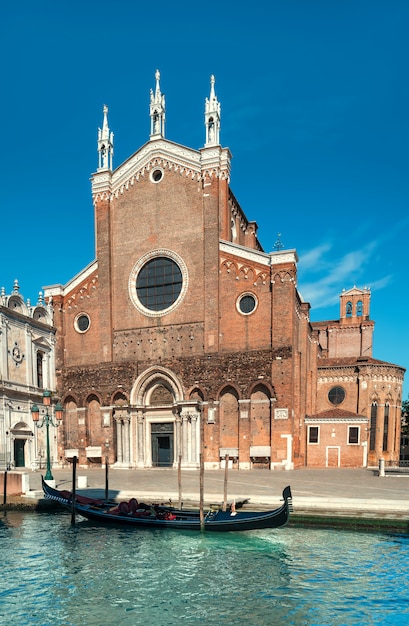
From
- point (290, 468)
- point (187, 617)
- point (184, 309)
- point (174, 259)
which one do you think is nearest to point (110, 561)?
point (187, 617)

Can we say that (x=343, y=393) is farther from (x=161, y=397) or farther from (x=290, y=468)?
(x=161, y=397)

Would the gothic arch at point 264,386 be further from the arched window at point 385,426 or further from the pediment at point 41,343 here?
the pediment at point 41,343

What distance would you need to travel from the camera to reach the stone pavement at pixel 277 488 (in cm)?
1420

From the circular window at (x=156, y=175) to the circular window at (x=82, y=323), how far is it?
31.4 feet

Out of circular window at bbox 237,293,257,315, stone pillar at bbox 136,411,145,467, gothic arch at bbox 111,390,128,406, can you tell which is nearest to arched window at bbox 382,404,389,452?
circular window at bbox 237,293,257,315

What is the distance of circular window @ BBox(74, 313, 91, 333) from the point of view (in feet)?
95.2

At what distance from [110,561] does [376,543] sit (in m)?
7.18

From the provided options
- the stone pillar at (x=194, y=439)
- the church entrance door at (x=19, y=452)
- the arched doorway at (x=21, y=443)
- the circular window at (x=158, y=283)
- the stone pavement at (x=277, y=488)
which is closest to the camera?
the stone pavement at (x=277, y=488)

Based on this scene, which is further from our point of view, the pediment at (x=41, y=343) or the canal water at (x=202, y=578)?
the pediment at (x=41, y=343)

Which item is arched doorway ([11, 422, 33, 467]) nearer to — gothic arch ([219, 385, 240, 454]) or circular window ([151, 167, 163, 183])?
gothic arch ([219, 385, 240, 454])

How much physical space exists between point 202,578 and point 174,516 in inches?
150

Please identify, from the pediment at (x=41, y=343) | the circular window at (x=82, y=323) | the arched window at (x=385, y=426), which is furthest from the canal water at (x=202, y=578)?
the arched window at (x=385, y=426)

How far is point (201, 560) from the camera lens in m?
11.8

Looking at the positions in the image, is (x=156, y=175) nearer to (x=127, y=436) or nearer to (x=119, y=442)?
(x=127, y=436)
